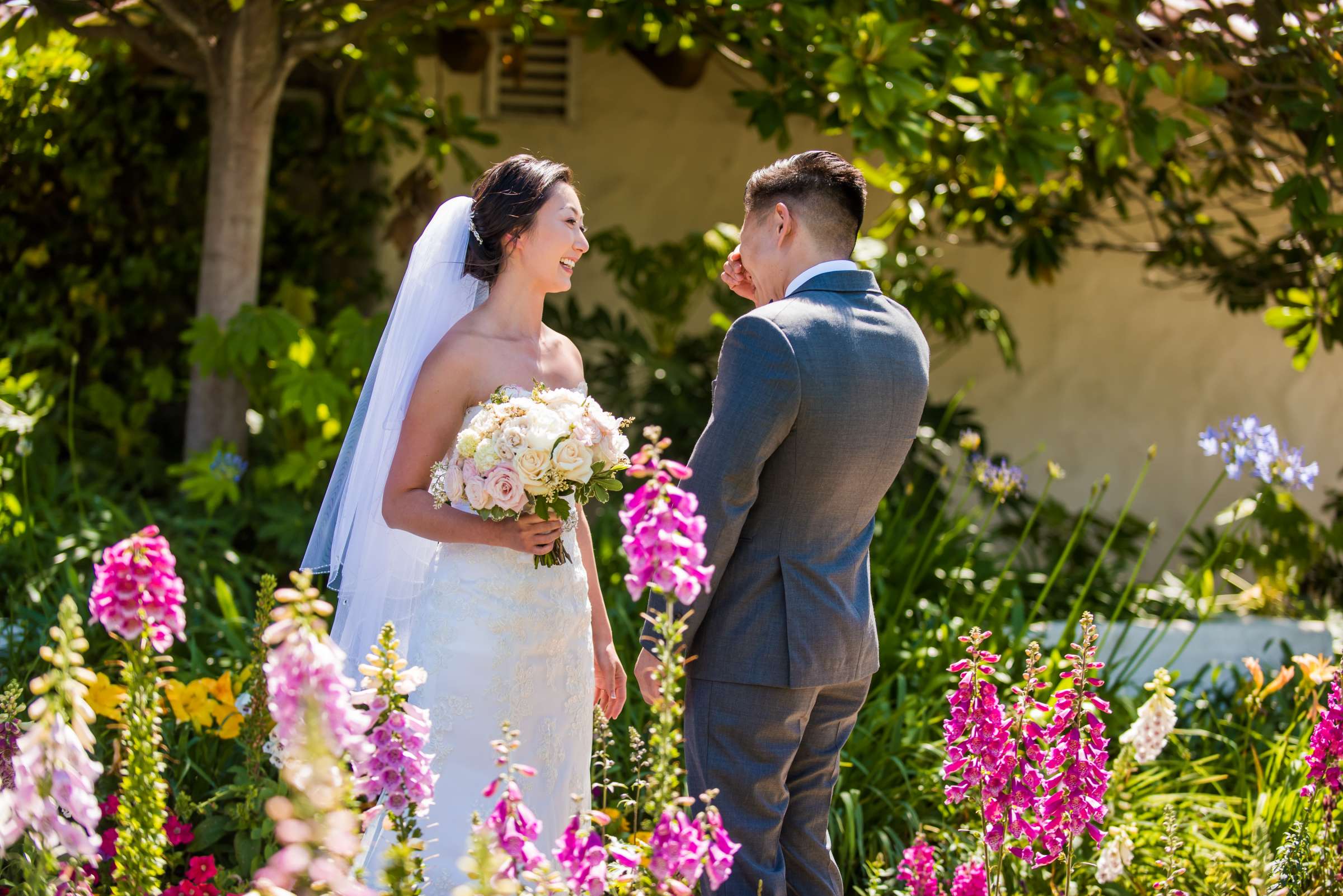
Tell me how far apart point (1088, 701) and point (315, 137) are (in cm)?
580

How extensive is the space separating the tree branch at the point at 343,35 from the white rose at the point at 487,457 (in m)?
3.10

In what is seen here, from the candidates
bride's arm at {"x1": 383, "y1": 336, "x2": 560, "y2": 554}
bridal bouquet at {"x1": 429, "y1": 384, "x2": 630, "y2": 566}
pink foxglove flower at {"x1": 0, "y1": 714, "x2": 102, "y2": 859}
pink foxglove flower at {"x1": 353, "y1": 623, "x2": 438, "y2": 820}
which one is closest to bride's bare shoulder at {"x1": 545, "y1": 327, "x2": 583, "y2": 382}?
bride's arm at {"x1": 383, "y1": 336, "x2": 560, "y2": 554}

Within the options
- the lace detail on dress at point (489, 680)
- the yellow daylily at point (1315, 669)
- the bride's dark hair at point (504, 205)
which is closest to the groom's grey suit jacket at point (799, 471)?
the lace detail on dress at point (489, 680)

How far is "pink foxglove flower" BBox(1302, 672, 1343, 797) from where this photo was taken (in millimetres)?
2805

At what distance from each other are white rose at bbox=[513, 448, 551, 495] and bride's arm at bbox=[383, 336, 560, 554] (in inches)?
13.1

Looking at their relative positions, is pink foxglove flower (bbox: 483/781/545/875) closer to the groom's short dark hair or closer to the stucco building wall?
the groom's short dark hair

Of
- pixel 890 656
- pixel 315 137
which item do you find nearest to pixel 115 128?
pixel 315 137

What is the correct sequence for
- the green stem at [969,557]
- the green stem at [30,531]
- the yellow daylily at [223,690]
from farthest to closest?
the green stem at [30,531] → the green stem at [969,557] → the yellow daylily at [223,690]

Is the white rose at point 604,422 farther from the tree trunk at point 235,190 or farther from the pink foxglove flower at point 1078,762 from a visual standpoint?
the tree trunk at point 235,190

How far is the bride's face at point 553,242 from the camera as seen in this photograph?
3.06m

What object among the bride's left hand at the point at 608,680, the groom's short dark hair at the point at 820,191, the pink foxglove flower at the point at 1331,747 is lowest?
the bride's left hand at the point at 608,680

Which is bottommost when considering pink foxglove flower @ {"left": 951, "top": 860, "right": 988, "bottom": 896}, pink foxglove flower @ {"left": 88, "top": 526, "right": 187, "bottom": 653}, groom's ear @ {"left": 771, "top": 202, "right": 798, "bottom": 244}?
pink foxglove flower @ {"left": 951, "top": 860, "right": 988, "bottom": 896}

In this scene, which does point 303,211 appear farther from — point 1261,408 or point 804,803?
point 1261,408

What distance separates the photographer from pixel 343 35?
508 cm
